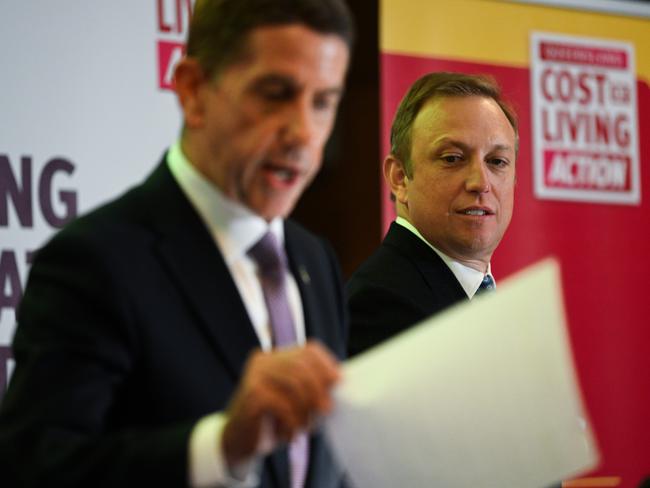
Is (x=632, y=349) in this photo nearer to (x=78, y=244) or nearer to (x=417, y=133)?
(x=417, y=133)

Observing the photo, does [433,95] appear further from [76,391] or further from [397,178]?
[76,391]

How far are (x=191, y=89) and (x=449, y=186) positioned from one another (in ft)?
4.14

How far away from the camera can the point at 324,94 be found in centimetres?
154

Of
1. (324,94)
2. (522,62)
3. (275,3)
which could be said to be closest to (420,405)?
(324,94)

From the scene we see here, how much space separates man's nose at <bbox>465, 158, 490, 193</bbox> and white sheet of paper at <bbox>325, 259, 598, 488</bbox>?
1.35 meters

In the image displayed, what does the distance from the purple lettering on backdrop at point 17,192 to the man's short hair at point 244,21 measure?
2455 mm

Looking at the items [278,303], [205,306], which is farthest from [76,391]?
[278,303]

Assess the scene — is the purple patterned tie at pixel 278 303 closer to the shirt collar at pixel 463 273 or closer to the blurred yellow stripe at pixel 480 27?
the shirt collar at pixel 463 273

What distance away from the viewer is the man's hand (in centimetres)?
127

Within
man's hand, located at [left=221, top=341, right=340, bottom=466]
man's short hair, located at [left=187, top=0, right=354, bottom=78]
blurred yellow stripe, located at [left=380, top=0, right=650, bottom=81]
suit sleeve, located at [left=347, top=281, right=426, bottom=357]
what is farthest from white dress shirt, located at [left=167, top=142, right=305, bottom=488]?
blurred yellow stripe, located at [left=380, top=0, right=650, bottom=81]

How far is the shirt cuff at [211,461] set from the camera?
1.34 m

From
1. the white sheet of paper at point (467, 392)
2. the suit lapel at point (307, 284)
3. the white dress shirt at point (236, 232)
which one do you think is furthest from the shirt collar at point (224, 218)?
the white sheet of paper at point (467, 392)

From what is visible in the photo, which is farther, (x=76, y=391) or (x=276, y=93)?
(x=276, y=93)

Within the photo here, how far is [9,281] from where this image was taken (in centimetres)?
388
